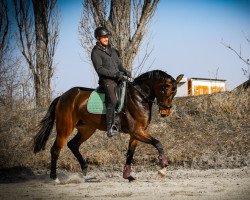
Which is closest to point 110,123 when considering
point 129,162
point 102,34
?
point 129,162

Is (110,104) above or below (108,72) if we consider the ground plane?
below

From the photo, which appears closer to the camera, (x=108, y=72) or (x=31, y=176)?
(x=108, y=72)

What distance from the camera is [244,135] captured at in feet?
35.3

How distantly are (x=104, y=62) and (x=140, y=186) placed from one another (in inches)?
106

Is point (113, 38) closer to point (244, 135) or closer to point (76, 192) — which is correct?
point (244, 135)

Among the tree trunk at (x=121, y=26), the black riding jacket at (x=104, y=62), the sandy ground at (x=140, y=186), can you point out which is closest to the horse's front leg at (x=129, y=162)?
the sandy ground at (x=140, y=186)

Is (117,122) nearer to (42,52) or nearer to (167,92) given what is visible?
(167,92)

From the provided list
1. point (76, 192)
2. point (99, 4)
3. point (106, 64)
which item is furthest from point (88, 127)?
point (99, 4)

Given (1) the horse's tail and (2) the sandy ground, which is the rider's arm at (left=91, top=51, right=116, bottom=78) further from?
(2) the sandy ground

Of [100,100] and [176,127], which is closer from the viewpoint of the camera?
[100,100]

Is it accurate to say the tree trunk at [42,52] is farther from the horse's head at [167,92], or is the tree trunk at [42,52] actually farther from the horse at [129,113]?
the horse's head at [167,92]

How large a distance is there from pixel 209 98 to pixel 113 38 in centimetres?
435

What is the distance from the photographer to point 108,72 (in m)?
8.18

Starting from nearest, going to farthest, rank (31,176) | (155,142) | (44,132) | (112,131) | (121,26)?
(155,142) → (112,131) → (44,132) → (31,176) → (121,26)
